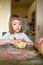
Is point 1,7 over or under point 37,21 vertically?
over

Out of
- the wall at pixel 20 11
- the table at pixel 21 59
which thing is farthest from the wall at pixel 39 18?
the wall at pixel 20 11

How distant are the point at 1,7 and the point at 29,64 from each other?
107 inches

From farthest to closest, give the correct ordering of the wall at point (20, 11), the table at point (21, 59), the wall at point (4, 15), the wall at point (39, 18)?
the wall at point (20, 11), the wall at point (39, 18), the wall at point (4, 15), the table at point (21, 59)

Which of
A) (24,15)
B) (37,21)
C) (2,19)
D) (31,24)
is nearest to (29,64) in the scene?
(2,19)

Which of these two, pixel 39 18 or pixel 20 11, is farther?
pixel 20 11

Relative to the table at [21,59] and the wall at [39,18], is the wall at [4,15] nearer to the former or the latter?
the wall at [39,18]

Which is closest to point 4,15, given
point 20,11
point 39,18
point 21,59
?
point 39,18

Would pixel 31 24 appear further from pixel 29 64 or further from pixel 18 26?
pixel 29 64

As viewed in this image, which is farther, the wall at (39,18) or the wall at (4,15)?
the wall at (39,18)

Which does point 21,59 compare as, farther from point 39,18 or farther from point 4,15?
point 39,18

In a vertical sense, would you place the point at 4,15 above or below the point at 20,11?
below

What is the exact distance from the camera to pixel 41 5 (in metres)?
3.23

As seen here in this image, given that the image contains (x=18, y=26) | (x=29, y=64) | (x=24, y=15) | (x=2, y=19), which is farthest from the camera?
(x=24, y=15)

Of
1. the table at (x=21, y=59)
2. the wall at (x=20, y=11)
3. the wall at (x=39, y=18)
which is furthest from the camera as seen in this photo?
the wall at (x=20, y=11)
